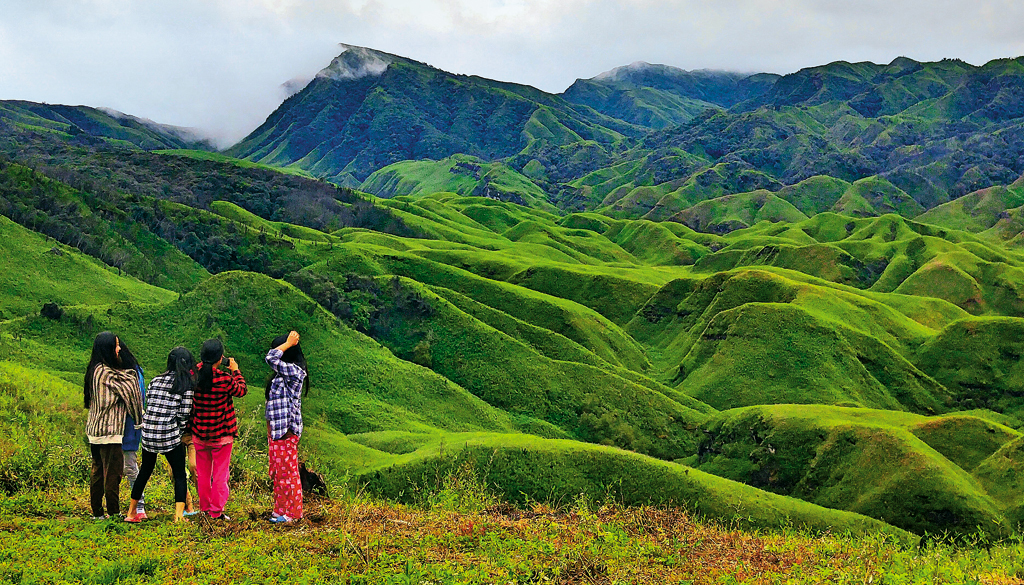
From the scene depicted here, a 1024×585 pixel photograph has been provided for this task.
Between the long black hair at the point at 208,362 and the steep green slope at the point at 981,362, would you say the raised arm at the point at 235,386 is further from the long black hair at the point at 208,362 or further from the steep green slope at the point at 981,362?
the steep green slope at the point at 981,362

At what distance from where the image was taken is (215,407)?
12.3 meters

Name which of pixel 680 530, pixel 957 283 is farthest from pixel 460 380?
pixel 957 283

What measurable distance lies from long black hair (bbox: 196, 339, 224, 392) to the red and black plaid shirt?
0.08 m

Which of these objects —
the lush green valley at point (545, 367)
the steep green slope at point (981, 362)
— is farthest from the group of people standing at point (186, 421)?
the steep green slope at point (981, 362)

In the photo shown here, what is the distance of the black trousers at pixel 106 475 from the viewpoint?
12492 millimetres

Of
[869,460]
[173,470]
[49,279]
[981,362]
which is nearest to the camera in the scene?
[173,470]

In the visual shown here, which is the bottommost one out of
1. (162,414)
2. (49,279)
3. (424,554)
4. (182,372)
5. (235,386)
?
(49,279)

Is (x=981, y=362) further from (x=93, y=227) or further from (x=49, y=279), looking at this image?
(x=93, y=227)

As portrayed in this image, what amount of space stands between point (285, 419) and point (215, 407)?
49.2 inches

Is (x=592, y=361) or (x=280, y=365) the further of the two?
(x=592, y=361)

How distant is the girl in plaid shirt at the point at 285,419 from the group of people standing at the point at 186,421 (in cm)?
2

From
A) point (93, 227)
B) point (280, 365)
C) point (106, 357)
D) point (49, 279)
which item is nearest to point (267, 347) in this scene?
point (49, 279)

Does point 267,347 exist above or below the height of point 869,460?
above

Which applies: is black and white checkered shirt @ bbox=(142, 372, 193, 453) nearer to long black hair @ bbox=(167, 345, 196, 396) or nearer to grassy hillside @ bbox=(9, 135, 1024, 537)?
long black hair @ bbox=(167, 345, 196, 396)
